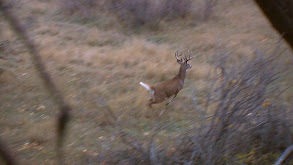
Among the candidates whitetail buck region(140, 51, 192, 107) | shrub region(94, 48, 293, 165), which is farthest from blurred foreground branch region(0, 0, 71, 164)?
whitetail buck region(140, 51, 192, 107)

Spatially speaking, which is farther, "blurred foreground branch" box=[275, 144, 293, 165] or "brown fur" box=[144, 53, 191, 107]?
"brown fur" box=[144, 53, 191, 107]

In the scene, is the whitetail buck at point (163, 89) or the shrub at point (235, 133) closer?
the shrub at point (235, 133)

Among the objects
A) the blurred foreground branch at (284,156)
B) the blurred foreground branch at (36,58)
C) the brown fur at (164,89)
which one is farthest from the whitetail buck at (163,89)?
the blurred foreground branch at (36,58)

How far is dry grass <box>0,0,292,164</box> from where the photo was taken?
644 cm

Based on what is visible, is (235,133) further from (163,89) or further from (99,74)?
(99,74)

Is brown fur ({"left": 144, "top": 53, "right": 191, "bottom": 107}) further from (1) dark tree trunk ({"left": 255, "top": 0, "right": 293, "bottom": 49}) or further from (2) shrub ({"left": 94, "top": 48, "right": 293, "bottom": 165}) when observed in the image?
(1) dark tree trunk ({"left": 255, "top": 0, "right": 293, "bottom": 49})

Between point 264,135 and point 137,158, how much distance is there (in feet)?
5.58

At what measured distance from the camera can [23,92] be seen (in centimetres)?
837

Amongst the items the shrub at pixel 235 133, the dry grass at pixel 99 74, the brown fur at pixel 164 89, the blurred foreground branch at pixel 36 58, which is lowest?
the dry grass at pixel 99 74

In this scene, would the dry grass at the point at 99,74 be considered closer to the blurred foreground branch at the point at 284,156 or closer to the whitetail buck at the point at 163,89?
the whitetail buck at the point at 163,89

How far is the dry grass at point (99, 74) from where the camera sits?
21.1 ft

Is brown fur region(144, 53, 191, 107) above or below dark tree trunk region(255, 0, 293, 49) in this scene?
below

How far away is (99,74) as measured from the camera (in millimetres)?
9461

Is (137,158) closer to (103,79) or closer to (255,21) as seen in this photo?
(103,79)
